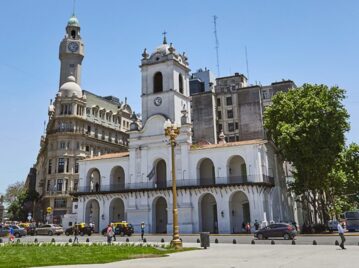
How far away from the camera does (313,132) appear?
38688mm

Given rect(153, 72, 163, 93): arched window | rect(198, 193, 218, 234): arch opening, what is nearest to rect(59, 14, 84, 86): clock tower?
rect(153, 72, 163, 93): arched window

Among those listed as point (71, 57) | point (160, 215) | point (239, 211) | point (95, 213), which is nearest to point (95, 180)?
point (95, 213)

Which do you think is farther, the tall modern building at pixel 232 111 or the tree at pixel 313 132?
the tall modern building at pixel 232 111

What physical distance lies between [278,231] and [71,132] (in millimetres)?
42453

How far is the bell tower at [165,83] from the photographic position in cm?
4803

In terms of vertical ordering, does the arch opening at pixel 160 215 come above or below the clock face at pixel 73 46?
below

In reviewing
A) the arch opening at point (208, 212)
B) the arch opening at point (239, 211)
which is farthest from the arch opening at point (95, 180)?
the arch opening at point (239, 211)

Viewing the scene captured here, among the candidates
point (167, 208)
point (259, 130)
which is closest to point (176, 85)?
point (167, 208)

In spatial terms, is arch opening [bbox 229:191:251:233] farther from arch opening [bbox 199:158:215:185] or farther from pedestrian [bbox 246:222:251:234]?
arch opening [bbox 199:158:215:185]

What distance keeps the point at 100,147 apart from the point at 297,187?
38.8m

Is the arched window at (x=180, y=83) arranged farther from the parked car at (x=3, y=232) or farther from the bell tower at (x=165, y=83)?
the parked car at (x=3, y=232)

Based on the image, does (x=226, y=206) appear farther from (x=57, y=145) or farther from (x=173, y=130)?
(x=57, y=145)

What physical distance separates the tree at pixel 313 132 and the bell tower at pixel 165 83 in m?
13.7

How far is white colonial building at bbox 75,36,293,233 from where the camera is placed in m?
41.2
